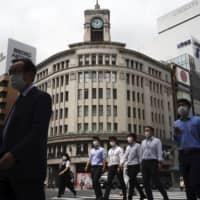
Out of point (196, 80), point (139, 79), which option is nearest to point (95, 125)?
point (139, 79)

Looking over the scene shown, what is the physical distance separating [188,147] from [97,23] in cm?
5393

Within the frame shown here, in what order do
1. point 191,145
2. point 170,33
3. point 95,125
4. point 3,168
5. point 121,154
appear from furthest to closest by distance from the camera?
point 170,33
point 95,125
point 121,154
point 191,145
point 3,168

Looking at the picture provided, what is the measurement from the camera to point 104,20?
55.8 meters

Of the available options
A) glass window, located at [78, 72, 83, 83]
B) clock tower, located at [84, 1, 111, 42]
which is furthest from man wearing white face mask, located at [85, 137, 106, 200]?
clock tower, located at [84, 1, 111, 42]

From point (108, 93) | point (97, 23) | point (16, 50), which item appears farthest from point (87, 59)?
point (16, 50)

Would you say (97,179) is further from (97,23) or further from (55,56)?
(97,23)

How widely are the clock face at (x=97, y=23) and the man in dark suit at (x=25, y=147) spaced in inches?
2169

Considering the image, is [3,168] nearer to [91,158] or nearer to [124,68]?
[91,158]

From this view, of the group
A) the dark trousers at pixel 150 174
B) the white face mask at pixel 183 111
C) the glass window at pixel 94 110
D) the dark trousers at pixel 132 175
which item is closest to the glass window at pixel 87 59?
the glass window at pixel 94 110

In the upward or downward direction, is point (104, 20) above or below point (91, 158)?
above

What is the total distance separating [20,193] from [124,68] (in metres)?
48.6

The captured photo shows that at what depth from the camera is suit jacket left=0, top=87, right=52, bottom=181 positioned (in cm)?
218

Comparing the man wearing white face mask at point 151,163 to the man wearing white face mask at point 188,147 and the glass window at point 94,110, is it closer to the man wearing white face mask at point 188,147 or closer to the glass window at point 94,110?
the man wearing white face mask at point 188,147

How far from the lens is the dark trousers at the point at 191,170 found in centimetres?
416
